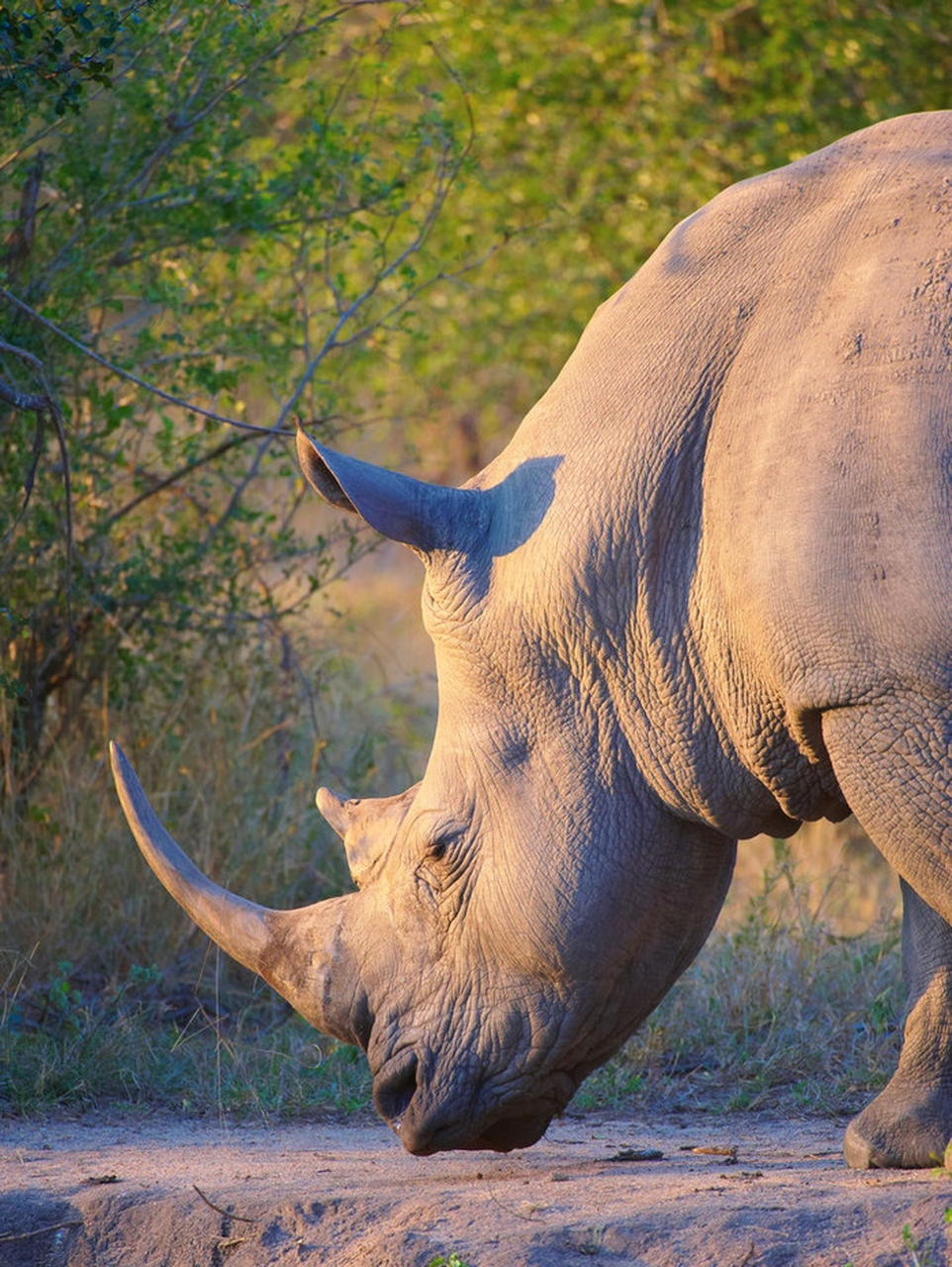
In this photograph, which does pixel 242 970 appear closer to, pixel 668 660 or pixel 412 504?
pixel 412 504

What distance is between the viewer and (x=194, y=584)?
21.4 ft

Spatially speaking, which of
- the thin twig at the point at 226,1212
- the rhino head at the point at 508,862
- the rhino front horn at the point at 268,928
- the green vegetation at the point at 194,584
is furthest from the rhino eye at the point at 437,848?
the green vegetation at the point at 194,584

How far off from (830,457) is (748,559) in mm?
254

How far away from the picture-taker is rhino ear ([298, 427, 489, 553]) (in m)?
3.90

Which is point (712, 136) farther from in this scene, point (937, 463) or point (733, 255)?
point (937, 463)

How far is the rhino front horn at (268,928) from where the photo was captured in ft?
13.6

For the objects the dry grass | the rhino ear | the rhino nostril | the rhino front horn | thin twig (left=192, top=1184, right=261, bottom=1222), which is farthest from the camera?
the dry grass

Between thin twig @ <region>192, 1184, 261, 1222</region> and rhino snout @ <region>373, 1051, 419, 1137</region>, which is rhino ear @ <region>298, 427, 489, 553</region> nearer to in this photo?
rhino snout @ <region>373, 1051, 419, 1137</region>

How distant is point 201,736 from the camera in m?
6.51

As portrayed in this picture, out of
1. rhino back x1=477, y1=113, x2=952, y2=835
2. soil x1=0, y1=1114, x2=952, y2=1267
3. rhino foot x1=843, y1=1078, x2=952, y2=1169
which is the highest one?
rhino back x1=477, y1=113, x2=952, y2=835

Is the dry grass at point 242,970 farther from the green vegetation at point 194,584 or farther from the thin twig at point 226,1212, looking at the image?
the thin twig at point 226,1212

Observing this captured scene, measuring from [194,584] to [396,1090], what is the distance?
287cm

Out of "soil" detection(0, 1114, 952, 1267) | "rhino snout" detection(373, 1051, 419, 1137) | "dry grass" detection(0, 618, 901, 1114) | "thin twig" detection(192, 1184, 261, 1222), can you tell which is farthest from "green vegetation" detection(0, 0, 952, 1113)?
"thin twig" detection(192, 1184, 261, 1222)

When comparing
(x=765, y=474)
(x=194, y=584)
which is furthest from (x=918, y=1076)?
(x=194, y=584)
